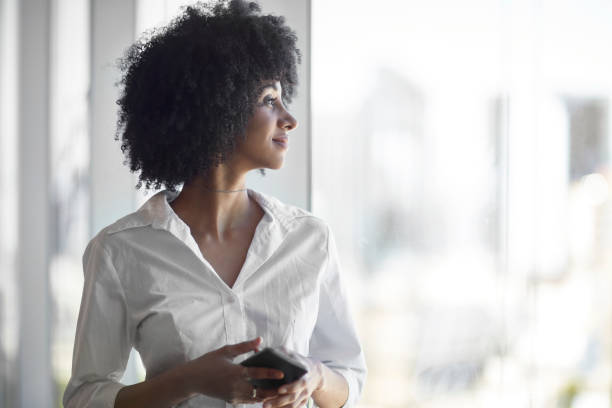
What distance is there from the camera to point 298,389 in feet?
3.64

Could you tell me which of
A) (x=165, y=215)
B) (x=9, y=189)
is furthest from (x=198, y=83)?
(x=9, y=189)

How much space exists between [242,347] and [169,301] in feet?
0.73

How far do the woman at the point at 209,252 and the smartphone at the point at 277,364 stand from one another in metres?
0.03

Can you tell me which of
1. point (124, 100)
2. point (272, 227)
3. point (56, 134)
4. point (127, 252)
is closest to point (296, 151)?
point (272, 227)

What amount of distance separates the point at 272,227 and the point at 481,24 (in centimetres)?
83

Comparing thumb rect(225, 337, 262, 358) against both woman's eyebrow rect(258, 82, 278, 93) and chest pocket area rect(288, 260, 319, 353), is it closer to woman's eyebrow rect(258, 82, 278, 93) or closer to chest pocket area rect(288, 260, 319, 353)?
chest pocket area rect(288, 260, 319, 353)

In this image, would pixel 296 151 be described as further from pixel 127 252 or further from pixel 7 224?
pixel 7 224

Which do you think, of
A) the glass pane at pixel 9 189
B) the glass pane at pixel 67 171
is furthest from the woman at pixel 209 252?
the glass pane at pixel 9 189

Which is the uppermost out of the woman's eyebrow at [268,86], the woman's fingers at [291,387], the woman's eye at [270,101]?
the woman's eyebrow at [268,86]

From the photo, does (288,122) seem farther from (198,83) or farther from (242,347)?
(242,347)

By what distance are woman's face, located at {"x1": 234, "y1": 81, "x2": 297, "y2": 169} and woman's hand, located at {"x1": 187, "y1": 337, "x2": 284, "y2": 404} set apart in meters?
0.42

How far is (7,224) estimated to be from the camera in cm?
214

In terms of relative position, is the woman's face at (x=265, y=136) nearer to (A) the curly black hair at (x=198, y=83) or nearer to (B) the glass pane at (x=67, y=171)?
(A) the curly black hair at (x=198, y=83)

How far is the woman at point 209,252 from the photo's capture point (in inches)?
48.0
